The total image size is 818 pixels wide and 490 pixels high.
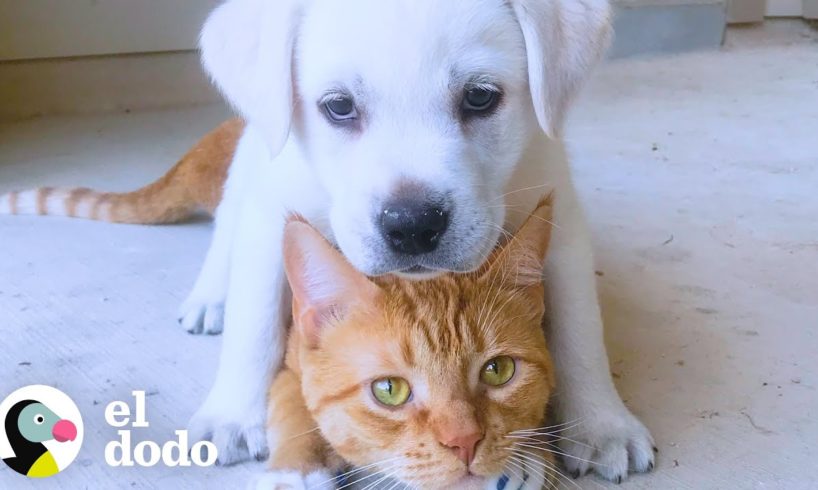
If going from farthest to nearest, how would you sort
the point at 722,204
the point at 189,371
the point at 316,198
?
the point at 722,204 < the point at 189,371 < the point at 316,198

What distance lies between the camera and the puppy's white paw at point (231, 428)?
53.2 inches

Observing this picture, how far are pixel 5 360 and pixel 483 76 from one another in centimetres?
108

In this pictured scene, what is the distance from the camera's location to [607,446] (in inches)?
51.8

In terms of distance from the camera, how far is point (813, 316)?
1.80 metres

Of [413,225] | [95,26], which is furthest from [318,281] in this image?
[95,26]

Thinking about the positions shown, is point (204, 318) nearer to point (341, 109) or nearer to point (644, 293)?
point (341, 109)

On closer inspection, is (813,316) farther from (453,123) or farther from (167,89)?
(167,89)

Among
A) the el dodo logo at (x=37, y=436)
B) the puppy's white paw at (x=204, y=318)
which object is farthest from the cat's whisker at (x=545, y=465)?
the puppy's white paw at (x=204, y=318)

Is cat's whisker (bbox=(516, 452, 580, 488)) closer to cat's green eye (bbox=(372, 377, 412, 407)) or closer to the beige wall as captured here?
cat's green eye (bbox=(372, 377, 412, 407))

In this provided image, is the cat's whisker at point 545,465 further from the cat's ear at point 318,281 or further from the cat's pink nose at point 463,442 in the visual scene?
the cat's ear at point 318,281

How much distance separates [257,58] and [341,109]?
192mm

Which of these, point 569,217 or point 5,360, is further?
point 5,360

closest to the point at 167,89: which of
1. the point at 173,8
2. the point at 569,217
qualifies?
the point at 173,8

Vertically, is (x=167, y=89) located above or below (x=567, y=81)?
below
